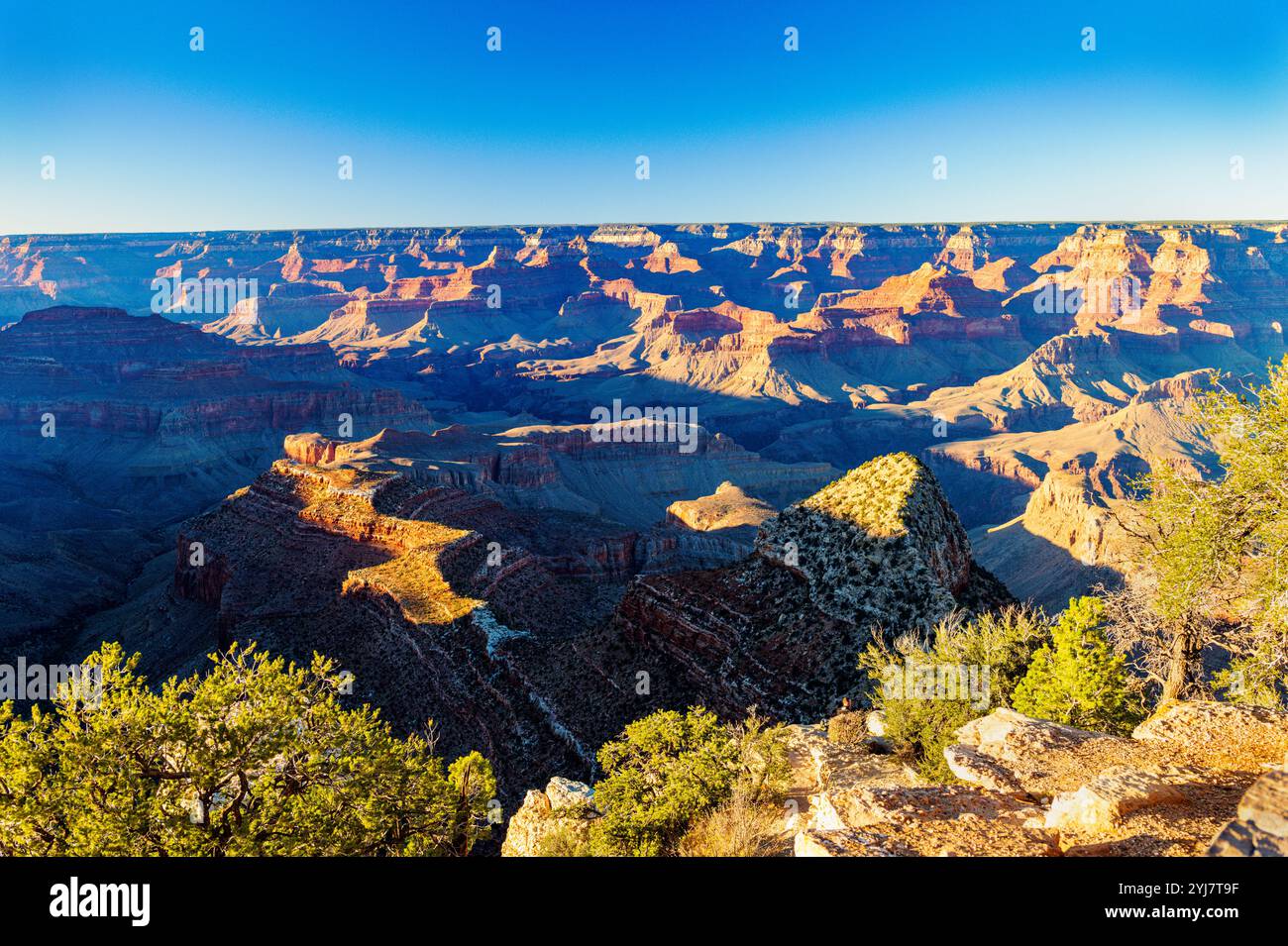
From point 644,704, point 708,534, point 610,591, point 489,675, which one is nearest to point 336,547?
point 610,591

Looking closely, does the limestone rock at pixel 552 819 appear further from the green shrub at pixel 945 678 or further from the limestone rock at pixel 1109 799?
the limestone rock at pixel 1109 799

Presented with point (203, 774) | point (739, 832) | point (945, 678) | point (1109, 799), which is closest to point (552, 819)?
point (739, 832)

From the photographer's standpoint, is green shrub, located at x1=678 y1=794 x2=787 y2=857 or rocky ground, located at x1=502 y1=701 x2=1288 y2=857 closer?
rocky ground, located at x1=502 y1=701 x2=1288 y2=857

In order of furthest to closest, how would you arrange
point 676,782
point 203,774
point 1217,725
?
point 676,782, point 1217,725, point 203,774

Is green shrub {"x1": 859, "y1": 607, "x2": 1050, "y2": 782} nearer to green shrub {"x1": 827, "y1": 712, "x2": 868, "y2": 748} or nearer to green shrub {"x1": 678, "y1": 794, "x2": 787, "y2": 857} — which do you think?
green shrub {"x1": 827, "y1": 712, "x2": 868, "y2": 748}

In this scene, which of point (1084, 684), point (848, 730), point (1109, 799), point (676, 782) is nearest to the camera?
point (1109, 799)

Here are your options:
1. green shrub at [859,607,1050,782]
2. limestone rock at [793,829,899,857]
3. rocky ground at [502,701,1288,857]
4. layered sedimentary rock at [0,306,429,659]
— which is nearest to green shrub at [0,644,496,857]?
rocky ground at [502,701,1288,857]

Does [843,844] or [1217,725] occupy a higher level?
[1217,725]

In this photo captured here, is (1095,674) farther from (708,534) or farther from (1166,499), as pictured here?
(708,534)

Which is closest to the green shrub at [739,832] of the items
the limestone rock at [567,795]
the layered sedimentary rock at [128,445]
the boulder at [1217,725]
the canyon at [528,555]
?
the limestone rock at [567,795]

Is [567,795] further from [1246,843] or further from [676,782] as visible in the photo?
[1246,843]
